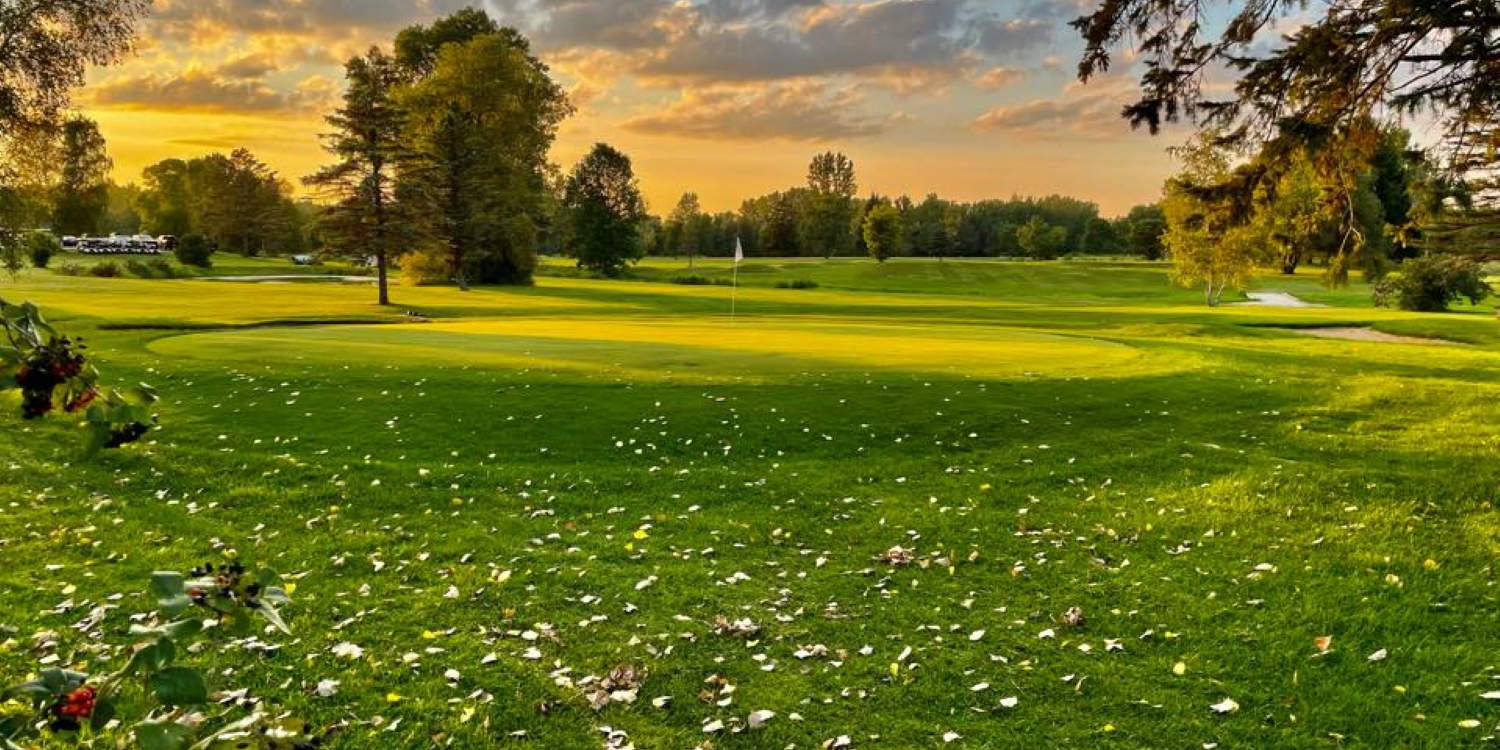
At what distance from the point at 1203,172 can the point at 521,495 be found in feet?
193

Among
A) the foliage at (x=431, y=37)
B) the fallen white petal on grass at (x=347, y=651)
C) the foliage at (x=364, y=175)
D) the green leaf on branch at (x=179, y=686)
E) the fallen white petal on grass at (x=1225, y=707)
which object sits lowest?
the fallen white petal on grass at (x=347, y=651)

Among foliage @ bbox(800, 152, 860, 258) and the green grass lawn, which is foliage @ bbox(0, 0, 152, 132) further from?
foliage @ bbox(800, 152, 860, 258)

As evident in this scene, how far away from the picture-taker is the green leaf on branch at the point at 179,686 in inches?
79.0

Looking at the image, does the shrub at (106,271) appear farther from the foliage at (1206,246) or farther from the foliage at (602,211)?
the foliage at (1206,246)

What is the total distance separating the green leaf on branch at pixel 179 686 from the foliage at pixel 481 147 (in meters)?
57.0

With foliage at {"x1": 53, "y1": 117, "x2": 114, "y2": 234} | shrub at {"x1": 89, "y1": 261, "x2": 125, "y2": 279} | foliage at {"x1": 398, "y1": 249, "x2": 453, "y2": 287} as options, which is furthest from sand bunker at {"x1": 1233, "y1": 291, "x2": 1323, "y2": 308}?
shrub at {"x1": 89, "y1": 261, "x2": 125, "y2": 279}

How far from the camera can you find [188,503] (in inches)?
482

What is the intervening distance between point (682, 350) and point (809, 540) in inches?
527

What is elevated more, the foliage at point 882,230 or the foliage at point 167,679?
the foliage at point 882,230

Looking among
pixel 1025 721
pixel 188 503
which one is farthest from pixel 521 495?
pixel 1025 721

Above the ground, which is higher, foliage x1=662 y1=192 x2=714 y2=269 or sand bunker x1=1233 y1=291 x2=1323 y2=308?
foliage x1=662 y1=192 x2=714 y2=269

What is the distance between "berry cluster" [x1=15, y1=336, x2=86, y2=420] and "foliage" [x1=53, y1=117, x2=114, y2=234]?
45.0 meters

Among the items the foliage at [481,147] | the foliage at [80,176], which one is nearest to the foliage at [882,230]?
the foliage at [481,147]

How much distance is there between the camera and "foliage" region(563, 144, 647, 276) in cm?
9512
